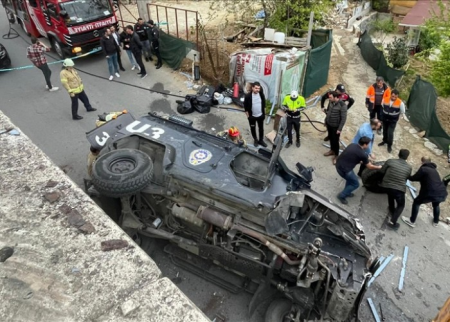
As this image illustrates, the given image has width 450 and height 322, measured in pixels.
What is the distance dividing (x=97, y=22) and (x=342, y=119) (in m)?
8.55

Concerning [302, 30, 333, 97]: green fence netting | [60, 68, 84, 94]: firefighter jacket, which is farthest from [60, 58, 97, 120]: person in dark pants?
[302, 30, 333, 97]: green fence netting

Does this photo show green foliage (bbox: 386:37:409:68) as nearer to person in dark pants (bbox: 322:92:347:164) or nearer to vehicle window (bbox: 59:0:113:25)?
person in dark pants (bbox: 322:92:347:164)

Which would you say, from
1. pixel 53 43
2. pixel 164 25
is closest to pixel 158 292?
pixel 53 43

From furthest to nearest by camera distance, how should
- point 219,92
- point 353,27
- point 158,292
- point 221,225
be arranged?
point 353,27 < point 219,92 < point 221,225 < point 158,292

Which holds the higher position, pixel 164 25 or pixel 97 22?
pixel 97 22

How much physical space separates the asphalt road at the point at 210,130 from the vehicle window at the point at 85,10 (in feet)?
5.09

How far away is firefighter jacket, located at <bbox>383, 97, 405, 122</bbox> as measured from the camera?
7910 mm

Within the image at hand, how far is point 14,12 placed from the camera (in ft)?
46.1

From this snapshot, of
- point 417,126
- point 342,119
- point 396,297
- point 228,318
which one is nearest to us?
point 228,318

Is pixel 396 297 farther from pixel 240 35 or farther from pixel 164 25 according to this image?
pixel 164 25

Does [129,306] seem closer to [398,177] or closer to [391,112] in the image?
[398,177]

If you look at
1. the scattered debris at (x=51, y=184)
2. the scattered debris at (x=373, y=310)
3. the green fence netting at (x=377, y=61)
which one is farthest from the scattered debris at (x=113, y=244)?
the green fence netting at (x=377, y=61)

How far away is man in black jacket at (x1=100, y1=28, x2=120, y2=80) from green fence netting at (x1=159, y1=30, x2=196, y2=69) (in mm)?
1658

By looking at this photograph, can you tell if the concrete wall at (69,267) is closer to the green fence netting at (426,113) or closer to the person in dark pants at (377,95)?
the person in dark pants at (377,95)
